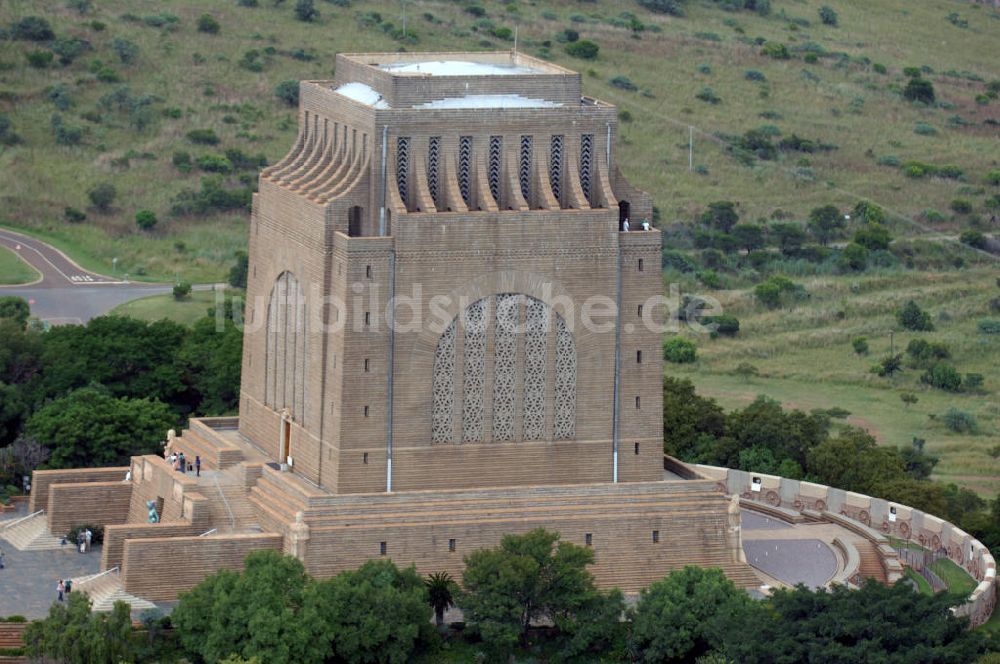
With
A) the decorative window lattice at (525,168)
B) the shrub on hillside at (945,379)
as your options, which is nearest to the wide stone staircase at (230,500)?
the decorative window lattice at (525,168)

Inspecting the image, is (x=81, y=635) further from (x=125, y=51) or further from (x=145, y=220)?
(x=125, y=51)

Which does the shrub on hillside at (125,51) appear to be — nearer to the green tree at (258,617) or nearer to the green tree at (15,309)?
the green tree at (15,309)

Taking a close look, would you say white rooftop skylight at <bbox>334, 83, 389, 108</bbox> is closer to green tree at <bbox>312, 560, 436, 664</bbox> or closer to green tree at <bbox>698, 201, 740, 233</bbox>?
green tree at <bbox>312, 560, 436, 664</bbox>

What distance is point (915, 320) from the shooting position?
105 meters

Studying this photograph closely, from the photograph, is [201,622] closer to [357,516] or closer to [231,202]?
[357,516]

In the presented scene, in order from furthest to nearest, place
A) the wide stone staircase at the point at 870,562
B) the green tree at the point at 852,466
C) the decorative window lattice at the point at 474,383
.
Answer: the green tree at the point at 852,466
the wide stone staircase at the point at 870,562
the decorative window lattice at the point at 474,383

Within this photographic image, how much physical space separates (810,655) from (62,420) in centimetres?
2713

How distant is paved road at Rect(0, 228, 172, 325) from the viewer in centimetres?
10256

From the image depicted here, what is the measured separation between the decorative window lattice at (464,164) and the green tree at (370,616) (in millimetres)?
10768

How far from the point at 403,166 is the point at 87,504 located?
1352 centimetres

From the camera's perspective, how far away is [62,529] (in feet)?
230

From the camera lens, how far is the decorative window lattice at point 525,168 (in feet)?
220

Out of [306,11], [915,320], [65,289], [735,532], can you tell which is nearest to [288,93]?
[306,11]

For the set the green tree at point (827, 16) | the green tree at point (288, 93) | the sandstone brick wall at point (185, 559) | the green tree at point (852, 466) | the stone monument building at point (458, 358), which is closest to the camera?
the sandstone brick wall at point (185, 559)
